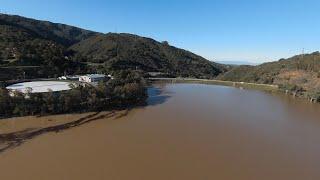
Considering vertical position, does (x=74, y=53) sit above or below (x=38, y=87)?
above

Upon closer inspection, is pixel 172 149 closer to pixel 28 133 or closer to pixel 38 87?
pixel 28 133

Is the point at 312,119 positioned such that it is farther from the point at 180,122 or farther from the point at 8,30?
the point at 8,30

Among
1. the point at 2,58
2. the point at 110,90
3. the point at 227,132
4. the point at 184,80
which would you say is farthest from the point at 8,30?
the point at 227,132

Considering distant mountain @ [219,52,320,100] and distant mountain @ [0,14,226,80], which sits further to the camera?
distant mountain @ [219,52,320,100]

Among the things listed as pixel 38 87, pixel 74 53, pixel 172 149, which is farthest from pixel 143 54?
pixel 172 149

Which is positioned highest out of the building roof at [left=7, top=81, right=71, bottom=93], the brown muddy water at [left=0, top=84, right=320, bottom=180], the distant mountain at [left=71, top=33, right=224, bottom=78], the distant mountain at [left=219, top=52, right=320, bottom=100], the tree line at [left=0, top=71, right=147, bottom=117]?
the distant mountain at [left=71, top=33, right=224, bottom=78]

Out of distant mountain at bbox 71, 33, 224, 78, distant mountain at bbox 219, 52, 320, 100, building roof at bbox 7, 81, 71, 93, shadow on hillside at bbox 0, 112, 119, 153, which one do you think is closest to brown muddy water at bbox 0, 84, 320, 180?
shadow on hillside at bbox 0, 112, 119, 153

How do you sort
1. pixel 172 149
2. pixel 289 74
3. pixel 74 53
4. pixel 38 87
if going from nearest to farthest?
pixel 172 149, pixel 38 87, pixel 289 74, pixel 74 53

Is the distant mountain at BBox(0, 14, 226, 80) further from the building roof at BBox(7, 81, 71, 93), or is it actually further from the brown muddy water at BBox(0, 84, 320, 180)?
the brown muddy water at BBox(0, 84, 320, 180)

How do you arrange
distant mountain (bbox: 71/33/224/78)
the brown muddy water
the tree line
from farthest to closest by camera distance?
distant mountain (bbox: 71/33/224/78)
the tree line
the brown muddy water
